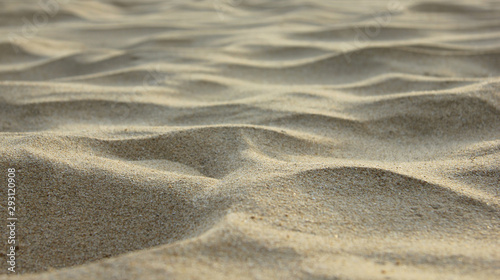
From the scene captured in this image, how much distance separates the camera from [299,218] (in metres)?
0.85

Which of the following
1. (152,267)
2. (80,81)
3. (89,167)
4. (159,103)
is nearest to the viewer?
(152,267)

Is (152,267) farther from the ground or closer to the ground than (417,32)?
closer to the ground

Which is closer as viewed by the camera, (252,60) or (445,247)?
(445,247)

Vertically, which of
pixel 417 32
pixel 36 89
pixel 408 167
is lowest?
pixel 36 89

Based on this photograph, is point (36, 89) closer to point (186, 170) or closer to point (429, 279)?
point (186, 170)

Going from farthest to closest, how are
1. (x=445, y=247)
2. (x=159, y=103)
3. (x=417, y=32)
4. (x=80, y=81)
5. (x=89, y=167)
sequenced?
(x=417, y=32)
(x=80, y=81)
(x=159, y=103)
(x=89, y=167)
(x=445, y=247)

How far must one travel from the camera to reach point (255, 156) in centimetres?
111

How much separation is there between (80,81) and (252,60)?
79cm

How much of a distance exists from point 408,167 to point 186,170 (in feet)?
1.84

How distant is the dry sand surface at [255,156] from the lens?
753 mm

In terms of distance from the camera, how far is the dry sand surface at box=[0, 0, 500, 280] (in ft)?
2.47

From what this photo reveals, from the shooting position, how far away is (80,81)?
71.5 inches

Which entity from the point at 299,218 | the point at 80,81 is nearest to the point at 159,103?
the point at 80,81

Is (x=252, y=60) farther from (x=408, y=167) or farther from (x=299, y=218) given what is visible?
(x=299, y=218)
